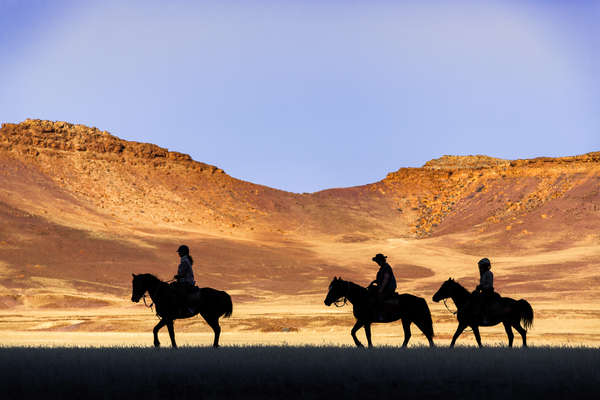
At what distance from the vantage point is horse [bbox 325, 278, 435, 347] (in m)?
16.5

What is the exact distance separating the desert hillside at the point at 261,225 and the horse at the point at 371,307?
4164 cm

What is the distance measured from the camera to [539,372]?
12109 mm

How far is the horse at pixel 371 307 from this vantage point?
54.1 ft

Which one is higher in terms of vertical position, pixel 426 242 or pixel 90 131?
pixel 90 131

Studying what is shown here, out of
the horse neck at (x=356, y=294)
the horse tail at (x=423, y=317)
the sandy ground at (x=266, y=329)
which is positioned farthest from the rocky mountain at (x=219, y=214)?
the horse tail at (x=423, y=317)

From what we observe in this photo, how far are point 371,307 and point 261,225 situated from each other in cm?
11263

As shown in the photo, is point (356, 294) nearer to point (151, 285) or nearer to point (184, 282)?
point (184, 282)

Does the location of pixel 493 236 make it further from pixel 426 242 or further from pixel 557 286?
pixel 557 286

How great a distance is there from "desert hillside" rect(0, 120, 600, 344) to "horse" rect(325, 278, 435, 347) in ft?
137

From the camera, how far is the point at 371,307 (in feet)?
54.0

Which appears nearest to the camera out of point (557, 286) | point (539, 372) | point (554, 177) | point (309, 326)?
point (539, 372)

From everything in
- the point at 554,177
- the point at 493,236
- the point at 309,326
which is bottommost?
the point at 309,326

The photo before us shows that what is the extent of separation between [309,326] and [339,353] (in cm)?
2431

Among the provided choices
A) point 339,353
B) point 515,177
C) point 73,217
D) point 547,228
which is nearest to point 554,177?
point 515,177
